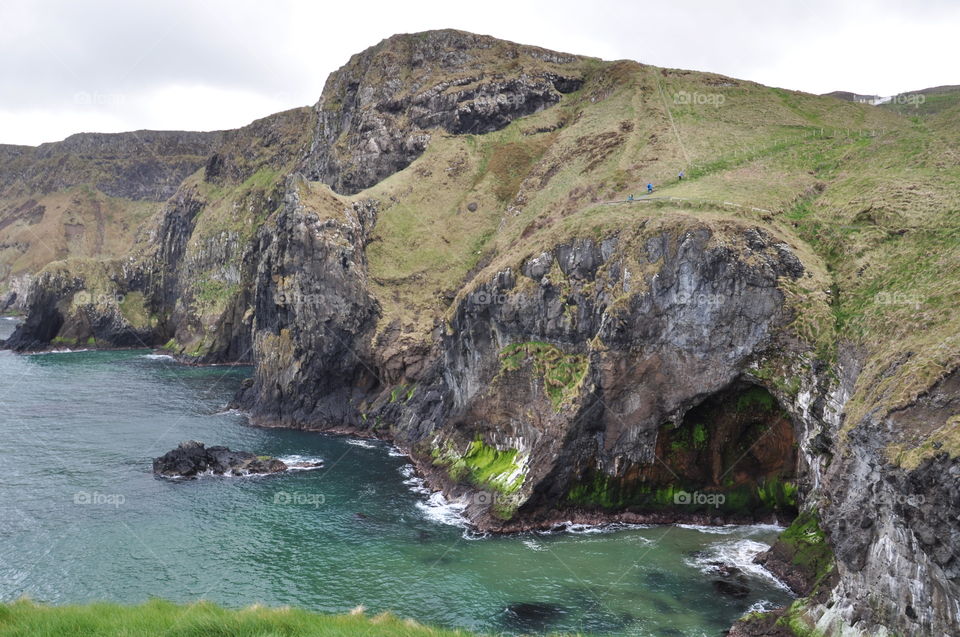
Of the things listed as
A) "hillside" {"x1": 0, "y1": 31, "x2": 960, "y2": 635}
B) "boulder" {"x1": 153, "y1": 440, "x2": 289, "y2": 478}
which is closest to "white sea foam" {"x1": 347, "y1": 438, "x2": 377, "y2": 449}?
"hillside" {"x1": 0, "y1": 31, "x2": 960, "y2": 635}

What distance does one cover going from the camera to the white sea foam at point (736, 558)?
3462cm

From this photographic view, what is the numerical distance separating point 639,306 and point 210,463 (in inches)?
1647

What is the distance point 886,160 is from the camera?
1954 inches

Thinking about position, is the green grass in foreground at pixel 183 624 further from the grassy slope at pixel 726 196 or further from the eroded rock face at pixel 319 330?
the eroded rock face at pixel 319 330

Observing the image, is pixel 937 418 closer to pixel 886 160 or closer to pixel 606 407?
pixel 606 407

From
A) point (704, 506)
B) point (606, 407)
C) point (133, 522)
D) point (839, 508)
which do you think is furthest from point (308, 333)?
point (839, 508)

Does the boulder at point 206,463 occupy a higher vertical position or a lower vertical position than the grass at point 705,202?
lower

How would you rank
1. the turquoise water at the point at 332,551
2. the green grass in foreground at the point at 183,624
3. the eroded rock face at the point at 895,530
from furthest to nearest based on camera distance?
the turquoise water at the point at 332,551 < the eroded rock face at the point at 895,530 < the green grass in foreground at the point at 183,624

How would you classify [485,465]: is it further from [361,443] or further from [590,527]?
[361,443]

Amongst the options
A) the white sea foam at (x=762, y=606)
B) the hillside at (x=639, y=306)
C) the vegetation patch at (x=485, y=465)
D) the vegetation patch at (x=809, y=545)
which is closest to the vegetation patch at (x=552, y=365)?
the hillside at (x=639, y=306)

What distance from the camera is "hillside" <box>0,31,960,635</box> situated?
86.2 ft

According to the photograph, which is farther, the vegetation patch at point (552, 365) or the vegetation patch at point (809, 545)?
the vegetation patch at point (552, 365)

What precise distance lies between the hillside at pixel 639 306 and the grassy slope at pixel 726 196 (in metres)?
0.29

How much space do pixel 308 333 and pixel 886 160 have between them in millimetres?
63302
